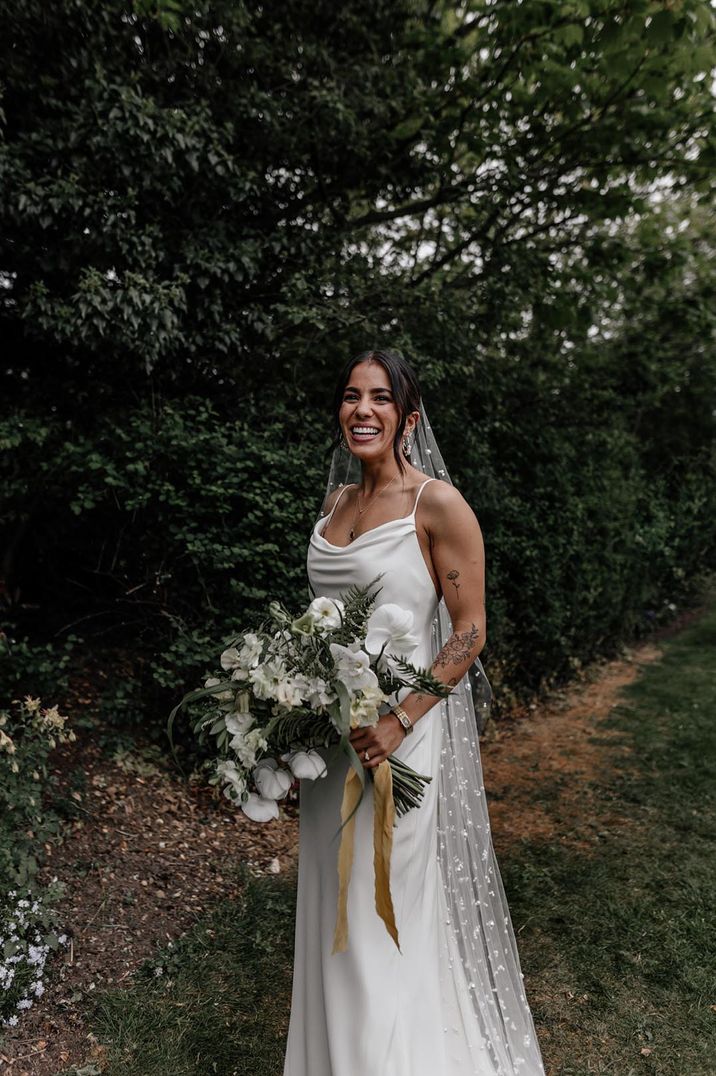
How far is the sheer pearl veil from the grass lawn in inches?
15.5

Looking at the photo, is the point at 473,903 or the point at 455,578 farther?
the point at 473,903

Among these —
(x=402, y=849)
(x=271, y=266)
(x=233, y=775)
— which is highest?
(x=271, y=266)

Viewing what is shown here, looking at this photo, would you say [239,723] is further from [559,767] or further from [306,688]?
[559,767]

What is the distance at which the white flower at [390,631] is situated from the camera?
2.01 meters

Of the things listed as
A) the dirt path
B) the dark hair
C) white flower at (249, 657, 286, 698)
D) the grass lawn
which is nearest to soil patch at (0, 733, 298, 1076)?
the dirt path

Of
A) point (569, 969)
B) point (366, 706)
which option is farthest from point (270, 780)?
point (569, 969)

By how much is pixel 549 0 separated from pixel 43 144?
123 inches

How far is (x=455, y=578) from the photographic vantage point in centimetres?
230

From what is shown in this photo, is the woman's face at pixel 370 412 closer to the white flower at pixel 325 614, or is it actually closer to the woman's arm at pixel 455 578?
the woman's arm at pixel 455 578

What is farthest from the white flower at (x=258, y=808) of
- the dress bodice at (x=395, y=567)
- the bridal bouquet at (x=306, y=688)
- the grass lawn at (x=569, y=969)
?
the grass lawn at (x=569, y=969)

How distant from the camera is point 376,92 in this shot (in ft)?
19.2

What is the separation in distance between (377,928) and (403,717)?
636 mm

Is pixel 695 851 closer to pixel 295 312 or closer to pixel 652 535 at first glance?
pixel 295 312

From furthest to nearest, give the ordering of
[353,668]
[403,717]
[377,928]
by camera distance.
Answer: [377,928] < [403,717] < [353,668]
